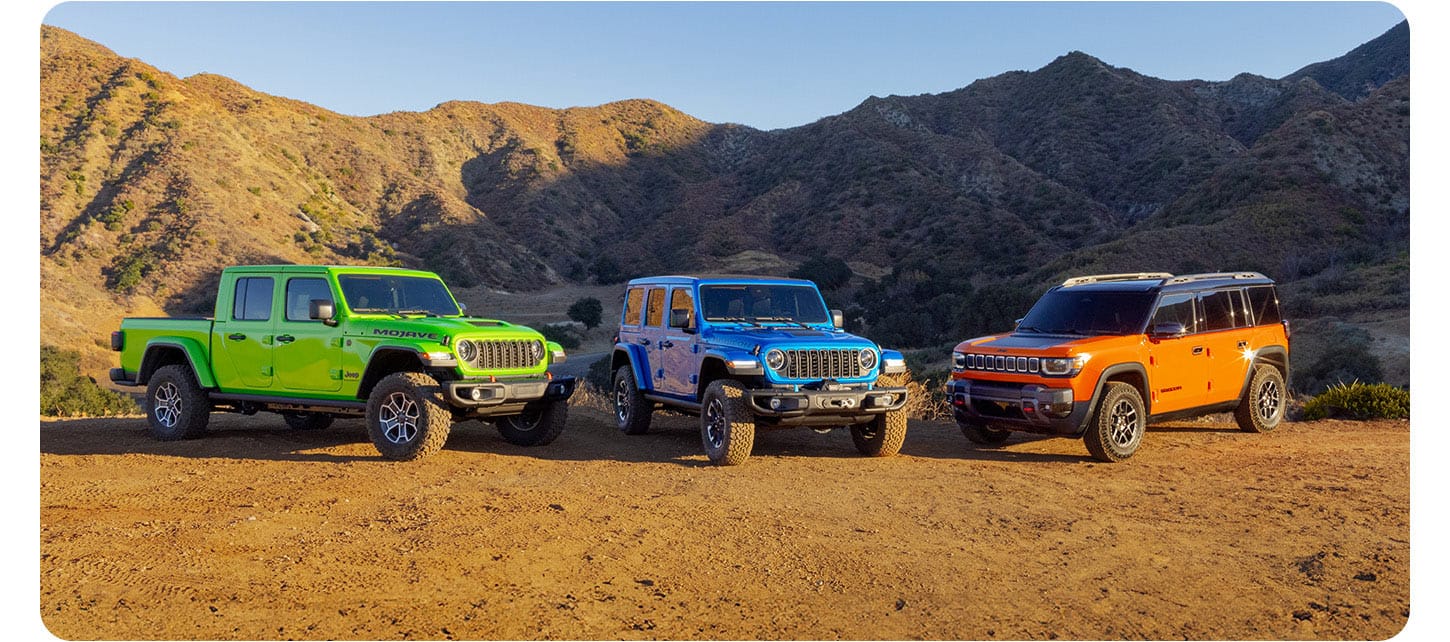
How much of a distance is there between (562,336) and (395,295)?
3722cm

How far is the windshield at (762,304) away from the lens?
1108 centimetres

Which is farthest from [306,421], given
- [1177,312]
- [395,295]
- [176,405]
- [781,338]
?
[1177,312]

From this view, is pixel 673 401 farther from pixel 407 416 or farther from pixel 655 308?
pixel 407 416

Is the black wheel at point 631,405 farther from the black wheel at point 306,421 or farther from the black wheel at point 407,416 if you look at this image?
the black wheel at point 306,421

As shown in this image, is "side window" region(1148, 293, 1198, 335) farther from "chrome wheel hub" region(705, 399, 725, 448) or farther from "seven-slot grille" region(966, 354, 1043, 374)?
"chrome wheel hub" region(705, 399, 725, 448)

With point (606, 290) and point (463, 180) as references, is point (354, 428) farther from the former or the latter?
point (463, 180)

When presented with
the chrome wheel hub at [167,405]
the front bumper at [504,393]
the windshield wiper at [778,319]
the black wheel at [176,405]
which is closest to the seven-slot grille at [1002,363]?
the windshield wiper at [778,319]

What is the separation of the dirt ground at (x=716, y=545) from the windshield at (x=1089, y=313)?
1477 millimetres

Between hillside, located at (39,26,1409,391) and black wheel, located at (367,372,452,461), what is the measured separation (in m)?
23.8

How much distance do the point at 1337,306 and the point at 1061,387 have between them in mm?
27832

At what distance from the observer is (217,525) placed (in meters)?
7.08

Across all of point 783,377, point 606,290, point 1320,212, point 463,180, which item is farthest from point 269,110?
point 783,377

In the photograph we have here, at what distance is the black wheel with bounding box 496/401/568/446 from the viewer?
1116 centimetres

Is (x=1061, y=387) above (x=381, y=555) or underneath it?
above
